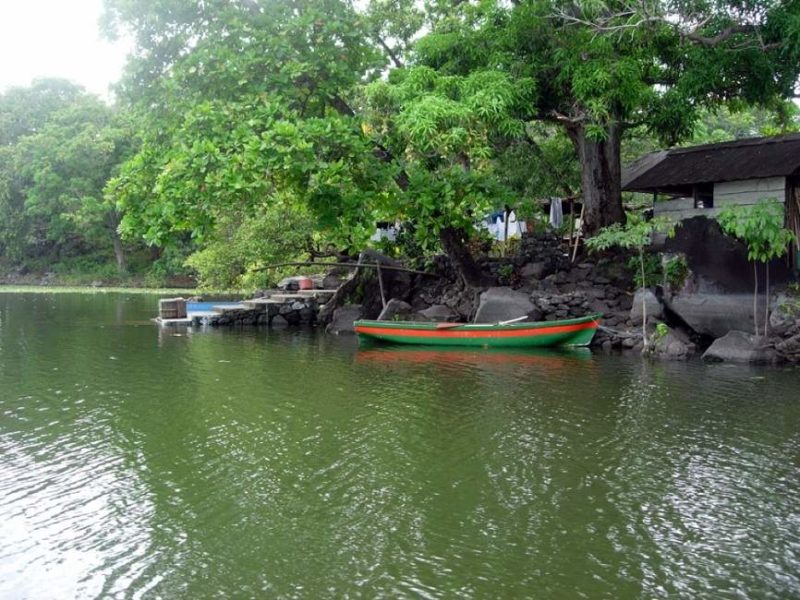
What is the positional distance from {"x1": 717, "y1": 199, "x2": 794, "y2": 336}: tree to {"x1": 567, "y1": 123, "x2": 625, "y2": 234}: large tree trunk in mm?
4712

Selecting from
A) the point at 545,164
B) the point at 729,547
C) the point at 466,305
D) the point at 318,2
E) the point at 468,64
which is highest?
the point at 318,2

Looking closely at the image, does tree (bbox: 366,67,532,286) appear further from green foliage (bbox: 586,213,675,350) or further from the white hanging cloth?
the white hanging cloth

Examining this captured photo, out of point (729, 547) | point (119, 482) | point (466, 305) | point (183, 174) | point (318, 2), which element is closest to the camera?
point (729, 547)

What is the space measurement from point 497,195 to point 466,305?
4.27 metres

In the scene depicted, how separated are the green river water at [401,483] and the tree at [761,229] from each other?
2559mm

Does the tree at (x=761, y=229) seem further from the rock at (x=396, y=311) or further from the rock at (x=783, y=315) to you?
the rock at (x=396, y=311)

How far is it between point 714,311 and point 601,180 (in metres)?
5.09

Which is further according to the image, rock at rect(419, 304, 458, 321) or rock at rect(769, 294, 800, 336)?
rock at rect(419, 304, 458, 321)

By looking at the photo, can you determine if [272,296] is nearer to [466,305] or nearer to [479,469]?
[466,305]

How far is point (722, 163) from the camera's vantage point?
17953mm

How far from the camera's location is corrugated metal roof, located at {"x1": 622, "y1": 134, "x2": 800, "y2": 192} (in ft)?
55.0

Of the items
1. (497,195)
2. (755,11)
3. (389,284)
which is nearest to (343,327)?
(389,284)

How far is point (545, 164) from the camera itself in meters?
25.3

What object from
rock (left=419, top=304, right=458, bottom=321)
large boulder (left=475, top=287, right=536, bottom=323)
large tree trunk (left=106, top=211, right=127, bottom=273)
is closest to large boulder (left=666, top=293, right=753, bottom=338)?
large boulder (left=475, top=287, right=536, bottom=323)
